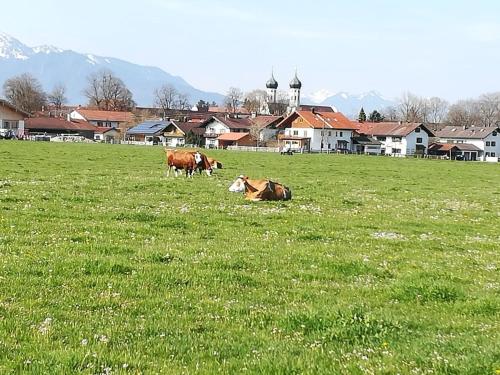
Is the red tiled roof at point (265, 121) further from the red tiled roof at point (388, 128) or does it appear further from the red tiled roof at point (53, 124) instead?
the red tiled roof at point (53, 124)

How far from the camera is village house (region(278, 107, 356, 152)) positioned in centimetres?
15550

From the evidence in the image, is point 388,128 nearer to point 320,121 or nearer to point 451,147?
point 451,147

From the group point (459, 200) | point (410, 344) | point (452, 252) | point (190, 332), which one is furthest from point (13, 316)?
point (459, 200)

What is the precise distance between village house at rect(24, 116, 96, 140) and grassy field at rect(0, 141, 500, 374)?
448ft

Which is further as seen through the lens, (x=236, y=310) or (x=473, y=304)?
(x=473, y=304)

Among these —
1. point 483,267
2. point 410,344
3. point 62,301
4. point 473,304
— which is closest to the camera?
point 410,344

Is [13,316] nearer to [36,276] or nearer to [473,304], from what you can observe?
[36,276]

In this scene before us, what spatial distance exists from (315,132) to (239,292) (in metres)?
147

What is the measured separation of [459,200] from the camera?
32812 mm

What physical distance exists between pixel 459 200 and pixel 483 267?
1984 cm

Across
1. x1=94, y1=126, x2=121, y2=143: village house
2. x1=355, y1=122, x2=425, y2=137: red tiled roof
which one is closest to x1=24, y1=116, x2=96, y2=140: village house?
x1=94, y1=126, x2=121, y2=143: village house

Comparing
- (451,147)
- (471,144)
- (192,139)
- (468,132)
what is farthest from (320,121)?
(468,132)

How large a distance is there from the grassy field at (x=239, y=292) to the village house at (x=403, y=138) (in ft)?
471

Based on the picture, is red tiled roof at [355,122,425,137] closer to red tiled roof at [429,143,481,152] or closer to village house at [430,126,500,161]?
red tiled roof at [429,143,481,152]
